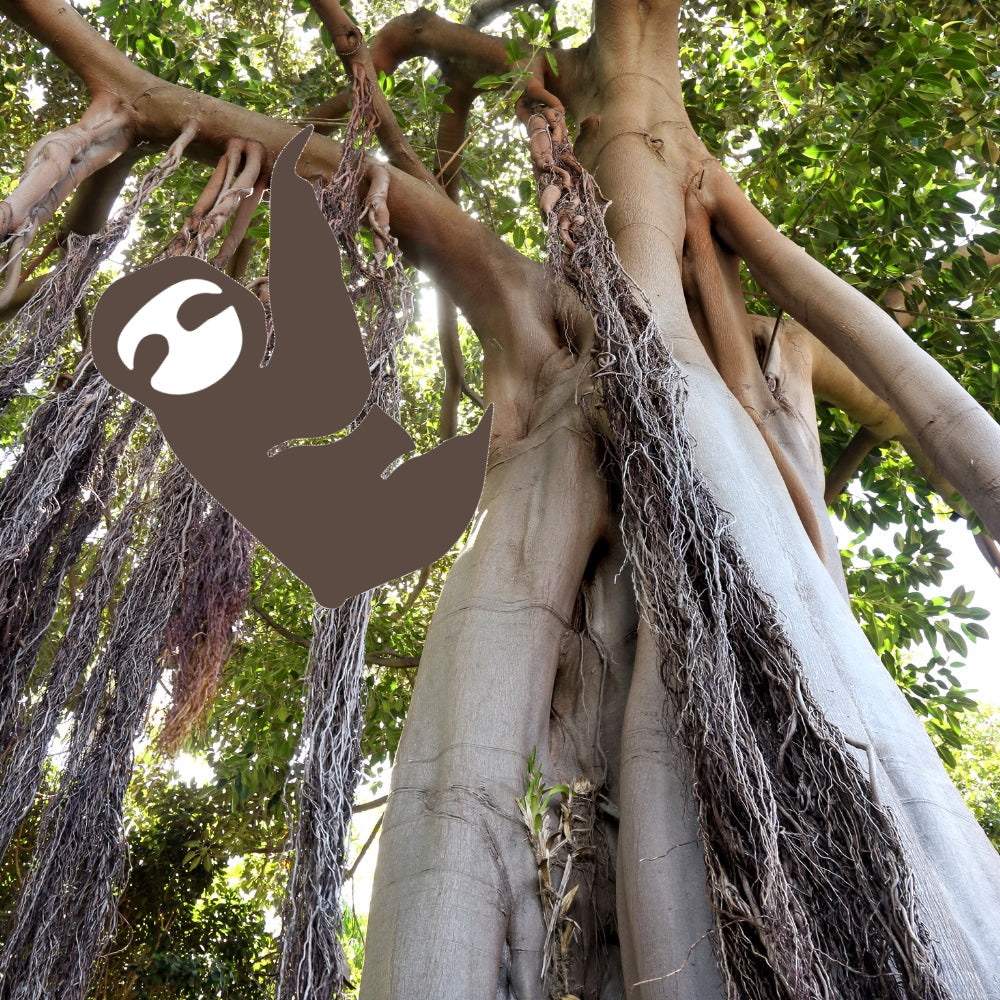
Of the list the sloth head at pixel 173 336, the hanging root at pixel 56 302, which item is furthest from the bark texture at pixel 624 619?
the sloth head at pixel 173 336

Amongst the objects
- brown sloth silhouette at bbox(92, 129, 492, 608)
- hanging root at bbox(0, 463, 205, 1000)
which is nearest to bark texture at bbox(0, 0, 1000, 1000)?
brown sloth silhouette at bbox(92, 129, 492, 608)

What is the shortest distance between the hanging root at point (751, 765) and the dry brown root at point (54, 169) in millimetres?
1462

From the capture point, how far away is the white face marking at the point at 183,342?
63.2 inches

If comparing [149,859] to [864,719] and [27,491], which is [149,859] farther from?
[864,719]

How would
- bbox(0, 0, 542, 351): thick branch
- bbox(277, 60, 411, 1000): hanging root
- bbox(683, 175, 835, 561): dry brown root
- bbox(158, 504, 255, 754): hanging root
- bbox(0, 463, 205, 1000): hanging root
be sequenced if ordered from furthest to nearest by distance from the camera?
bbox(683, 175, 835, 561): dry brown root
bbox(0, 0, 542, 351): thick branch
bbox(158, 504, 255, 754): hanging root
bbox(0, 463, 205, 1000): hanging root
bbox(277, 60, 411, 1000): hanging root

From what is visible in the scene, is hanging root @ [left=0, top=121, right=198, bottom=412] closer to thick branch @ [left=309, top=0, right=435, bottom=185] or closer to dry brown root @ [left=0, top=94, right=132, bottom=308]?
dry brown root @ [left=0, top=94, right=132, bottom=308]

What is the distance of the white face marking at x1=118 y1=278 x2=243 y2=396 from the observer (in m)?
1.60

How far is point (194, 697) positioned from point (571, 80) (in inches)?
113

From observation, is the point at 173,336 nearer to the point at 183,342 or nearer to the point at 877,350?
the point at 183,342

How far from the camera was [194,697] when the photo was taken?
2102mm

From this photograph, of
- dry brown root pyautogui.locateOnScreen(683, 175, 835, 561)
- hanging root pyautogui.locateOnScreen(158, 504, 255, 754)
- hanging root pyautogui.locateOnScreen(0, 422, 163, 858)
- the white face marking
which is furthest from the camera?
dry brown root pyautogui.locateOnScreen(683, 175, 835, 561)

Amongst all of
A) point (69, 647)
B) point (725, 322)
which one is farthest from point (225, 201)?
point (725, 322)

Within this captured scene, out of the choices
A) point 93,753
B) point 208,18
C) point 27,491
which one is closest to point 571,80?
point 208,18

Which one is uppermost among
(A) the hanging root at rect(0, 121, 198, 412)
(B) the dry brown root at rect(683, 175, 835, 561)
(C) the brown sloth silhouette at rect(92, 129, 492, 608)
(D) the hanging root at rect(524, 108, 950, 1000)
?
(B) the dry brown root at rect(683, 175, 835, 561)
